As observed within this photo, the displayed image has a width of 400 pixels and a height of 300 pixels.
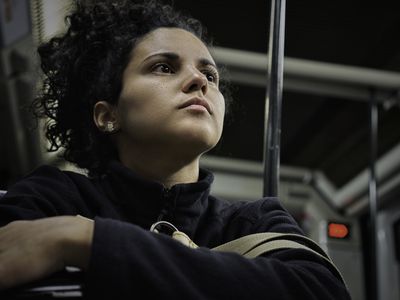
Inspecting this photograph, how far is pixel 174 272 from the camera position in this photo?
2.69 ft

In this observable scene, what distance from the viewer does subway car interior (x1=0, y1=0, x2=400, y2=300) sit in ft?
8.65

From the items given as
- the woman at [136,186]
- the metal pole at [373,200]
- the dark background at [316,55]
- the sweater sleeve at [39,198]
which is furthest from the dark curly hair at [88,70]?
the metal pole at [373,200]

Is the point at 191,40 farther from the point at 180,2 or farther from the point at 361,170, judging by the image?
the point at 361,170

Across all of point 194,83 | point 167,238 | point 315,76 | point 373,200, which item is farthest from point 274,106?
point 373,200

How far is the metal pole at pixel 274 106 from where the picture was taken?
1316 mm

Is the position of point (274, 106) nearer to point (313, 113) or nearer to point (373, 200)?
point (373, 200)

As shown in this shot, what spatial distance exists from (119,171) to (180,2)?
1398mm

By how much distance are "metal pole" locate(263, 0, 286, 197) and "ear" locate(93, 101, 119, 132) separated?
312 mm

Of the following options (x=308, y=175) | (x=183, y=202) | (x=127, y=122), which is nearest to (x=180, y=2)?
(x=127, y=122)

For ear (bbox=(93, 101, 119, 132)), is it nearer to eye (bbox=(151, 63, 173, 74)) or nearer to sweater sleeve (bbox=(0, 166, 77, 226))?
eye (bbox=(151, 63, 173, 74))

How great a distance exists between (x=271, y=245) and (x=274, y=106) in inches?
17.6

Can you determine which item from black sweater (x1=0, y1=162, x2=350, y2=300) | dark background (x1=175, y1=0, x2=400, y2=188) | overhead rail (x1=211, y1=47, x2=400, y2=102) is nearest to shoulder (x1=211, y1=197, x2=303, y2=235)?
black sweater (x1=0, y1=162, x2=350, y2=300)

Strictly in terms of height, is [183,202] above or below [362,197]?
above

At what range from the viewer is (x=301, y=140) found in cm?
384
